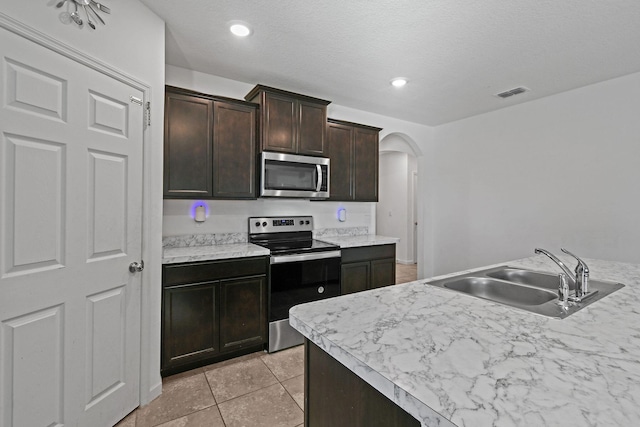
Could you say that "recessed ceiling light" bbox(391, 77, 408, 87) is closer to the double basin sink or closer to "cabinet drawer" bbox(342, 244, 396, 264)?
"cabinet drawer" bbox(342, 244, 396, 264)

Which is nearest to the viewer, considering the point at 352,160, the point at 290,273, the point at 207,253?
the point at 207,253

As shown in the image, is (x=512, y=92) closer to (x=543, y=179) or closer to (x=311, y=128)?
(x=543, y=179)

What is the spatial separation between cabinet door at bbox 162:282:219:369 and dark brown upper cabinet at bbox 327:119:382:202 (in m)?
1.74

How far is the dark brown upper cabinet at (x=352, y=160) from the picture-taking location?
3420mm

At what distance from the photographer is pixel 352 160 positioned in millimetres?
3562

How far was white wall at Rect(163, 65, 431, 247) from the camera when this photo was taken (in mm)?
2771

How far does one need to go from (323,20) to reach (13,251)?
2202 mm

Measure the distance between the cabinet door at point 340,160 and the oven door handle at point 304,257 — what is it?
0.74 m

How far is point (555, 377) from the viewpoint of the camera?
0.69 metres

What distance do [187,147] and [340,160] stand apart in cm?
168

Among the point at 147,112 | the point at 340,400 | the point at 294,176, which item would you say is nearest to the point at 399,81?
the point at 294,176

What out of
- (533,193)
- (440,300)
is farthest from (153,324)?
(533,193)

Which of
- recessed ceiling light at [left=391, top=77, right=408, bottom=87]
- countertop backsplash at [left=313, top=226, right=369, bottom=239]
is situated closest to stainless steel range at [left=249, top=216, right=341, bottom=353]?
countertop backsplash at [left=313, top=226, right=369, bottom=239]

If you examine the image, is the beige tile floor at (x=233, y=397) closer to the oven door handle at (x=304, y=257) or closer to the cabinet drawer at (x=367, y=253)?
the oven door handle at (x=304, y=257)
